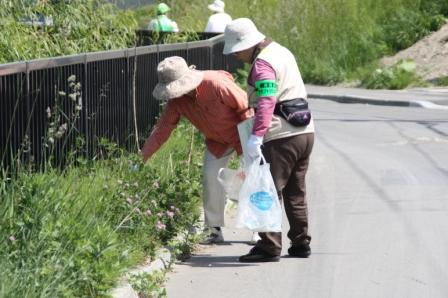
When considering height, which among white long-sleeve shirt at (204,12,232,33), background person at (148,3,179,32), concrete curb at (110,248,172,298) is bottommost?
white long-sleeve shirt at (204,12,232,33)

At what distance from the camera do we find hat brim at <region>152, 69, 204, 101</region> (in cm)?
880

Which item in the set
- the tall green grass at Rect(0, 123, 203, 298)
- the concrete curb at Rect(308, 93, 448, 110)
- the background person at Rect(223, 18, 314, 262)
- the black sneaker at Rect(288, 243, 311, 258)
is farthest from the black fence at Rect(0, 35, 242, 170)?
the concrete curb at Rect(308, 93, 448, 110)

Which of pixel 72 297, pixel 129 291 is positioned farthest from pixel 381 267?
pixel 72 297

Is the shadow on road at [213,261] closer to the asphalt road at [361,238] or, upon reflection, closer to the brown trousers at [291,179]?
the asphalt road at [361,238]

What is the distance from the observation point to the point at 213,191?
30.5 feet

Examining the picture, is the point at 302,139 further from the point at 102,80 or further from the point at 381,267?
the point at 102,80

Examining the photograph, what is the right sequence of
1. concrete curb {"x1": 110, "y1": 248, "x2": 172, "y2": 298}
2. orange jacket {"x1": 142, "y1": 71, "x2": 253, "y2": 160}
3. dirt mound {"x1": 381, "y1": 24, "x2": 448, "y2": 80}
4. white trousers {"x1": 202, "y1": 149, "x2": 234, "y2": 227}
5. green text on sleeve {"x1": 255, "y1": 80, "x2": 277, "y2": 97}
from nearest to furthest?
concrete curb {"x1": 110, "y1": 248, "x2": 172, "y2": 298}
green text on sleeve {"x1": 255, "y1": 80, "x2": 277, "y2": 97}
orange jacket {"x1": 142, "y1": 71, "x2": 253, "y2": 160}
white trousers {"x1": 202, "y1": 149, "x2": 234, "y2": 227}
dirt mound {"x1": 381, "y1": 24, "x2": 448, "y2": 80}

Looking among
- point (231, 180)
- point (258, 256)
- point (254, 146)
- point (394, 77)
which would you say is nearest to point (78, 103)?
point (231, 180)

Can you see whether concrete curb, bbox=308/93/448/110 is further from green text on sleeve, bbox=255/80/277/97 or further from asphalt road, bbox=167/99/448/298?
green text on sleeve, bbox=255/80/277/97

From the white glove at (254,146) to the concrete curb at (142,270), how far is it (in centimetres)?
99

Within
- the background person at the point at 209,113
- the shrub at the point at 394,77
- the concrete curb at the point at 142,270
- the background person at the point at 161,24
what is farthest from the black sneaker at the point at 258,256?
the shrub at the point at 394,77

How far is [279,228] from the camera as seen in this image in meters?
8.45

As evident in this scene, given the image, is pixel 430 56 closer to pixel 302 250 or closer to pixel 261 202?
pixel 302 250

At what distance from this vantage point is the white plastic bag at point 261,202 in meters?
8.40
